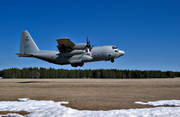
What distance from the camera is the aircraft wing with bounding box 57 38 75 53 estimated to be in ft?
140

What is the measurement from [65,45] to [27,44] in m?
10.6

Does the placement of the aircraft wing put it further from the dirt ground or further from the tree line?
the tree line

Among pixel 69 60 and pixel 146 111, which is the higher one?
pixel 69 60

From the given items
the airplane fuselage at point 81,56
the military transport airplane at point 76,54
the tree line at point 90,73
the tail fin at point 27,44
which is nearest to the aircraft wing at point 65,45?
the military transport airplane at point 76,54

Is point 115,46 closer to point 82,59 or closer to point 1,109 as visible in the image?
point 82,59

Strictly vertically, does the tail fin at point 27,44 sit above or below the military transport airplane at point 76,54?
above

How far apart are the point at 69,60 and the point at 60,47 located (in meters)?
3.73

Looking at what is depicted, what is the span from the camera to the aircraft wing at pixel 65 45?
1682 inches

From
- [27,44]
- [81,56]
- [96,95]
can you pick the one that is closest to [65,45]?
[81,56]

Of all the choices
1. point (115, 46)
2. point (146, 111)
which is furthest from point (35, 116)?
point (115, 46)

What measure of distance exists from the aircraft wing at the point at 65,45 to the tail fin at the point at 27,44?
6716 mm

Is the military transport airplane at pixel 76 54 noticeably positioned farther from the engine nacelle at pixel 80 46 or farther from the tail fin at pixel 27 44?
→ the tail fin at pixel 27 44

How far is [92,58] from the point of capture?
44.9m

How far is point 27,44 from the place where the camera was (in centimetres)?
4800
